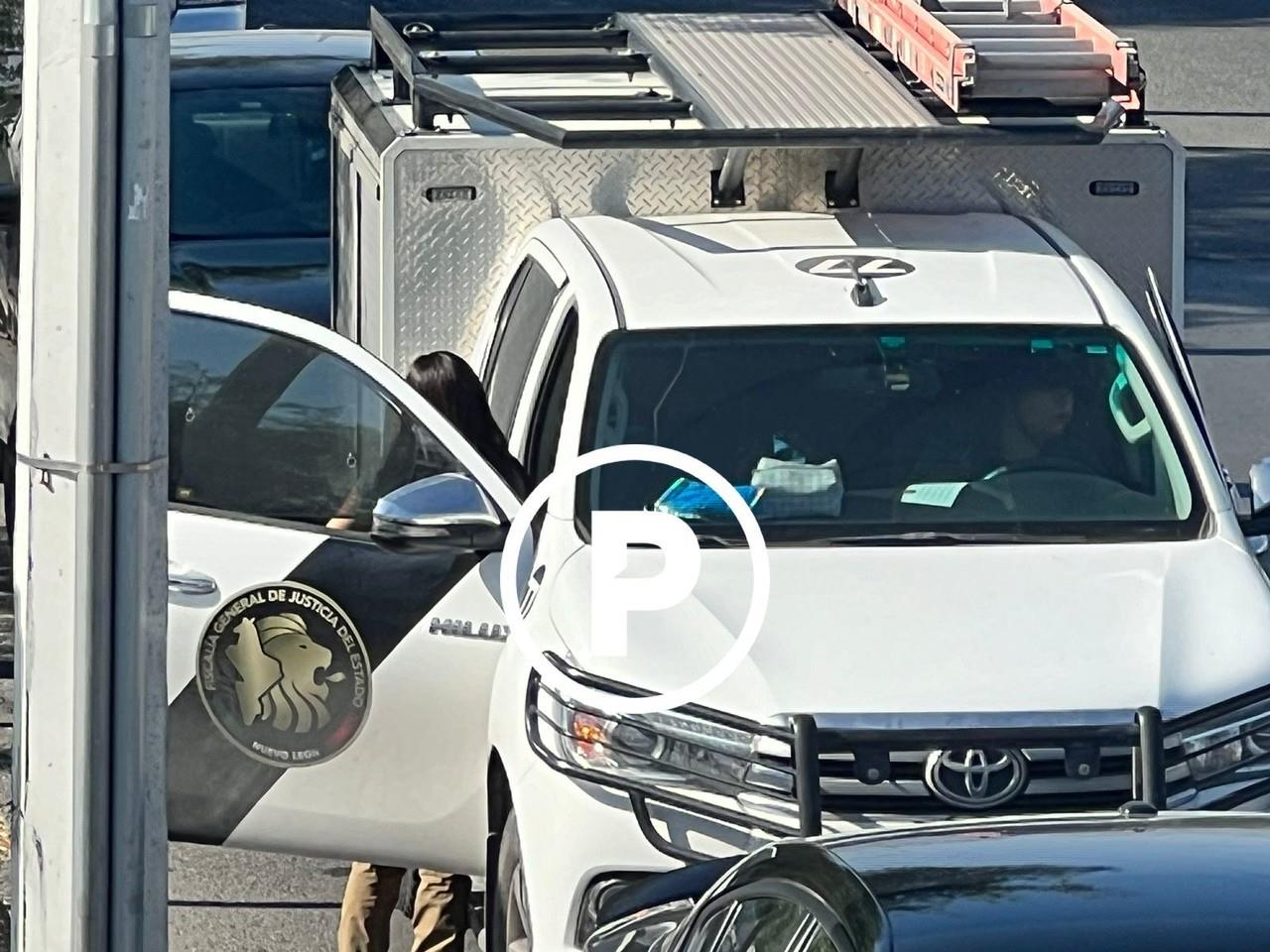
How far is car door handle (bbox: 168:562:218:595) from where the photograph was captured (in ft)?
20.4

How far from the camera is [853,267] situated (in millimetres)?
6734

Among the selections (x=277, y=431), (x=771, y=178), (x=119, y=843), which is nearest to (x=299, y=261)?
(x=771, y=178)

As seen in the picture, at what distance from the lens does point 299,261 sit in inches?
434

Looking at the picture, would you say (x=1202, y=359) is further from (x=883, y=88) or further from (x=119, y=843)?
(x=119, y=843)

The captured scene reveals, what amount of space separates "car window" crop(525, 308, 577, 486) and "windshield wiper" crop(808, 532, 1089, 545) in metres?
0.83

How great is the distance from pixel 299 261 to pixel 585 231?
13.6 ft

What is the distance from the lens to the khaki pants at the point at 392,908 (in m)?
6.47

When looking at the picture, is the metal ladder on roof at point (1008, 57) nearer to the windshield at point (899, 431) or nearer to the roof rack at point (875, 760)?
the windshield at point (899, 431)

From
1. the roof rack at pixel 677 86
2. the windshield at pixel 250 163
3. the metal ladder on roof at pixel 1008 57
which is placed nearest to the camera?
the roof rack at pixel 677 86

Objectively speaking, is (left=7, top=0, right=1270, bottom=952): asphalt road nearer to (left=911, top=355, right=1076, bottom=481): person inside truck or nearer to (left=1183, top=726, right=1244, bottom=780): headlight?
Answer: (left=911, top=355, right=1076, bottom=481): person inside truck

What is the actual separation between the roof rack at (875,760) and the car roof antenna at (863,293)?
1493mm

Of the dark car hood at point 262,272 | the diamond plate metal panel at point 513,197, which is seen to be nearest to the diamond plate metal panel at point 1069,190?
the diamond plate metal panel at point 513,197

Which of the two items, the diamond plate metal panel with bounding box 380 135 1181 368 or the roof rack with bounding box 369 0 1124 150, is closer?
the roof rack with bounding box 369 0 1124 150

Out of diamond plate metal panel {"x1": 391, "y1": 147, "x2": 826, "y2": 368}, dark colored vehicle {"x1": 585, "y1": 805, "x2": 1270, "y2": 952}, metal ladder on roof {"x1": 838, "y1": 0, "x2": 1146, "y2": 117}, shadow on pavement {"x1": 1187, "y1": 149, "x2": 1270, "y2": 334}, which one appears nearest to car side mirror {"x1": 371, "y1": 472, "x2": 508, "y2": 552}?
diamond plate metal panel {"x1": 391, "y1": 147, "x2": 826, "y2": 368}
